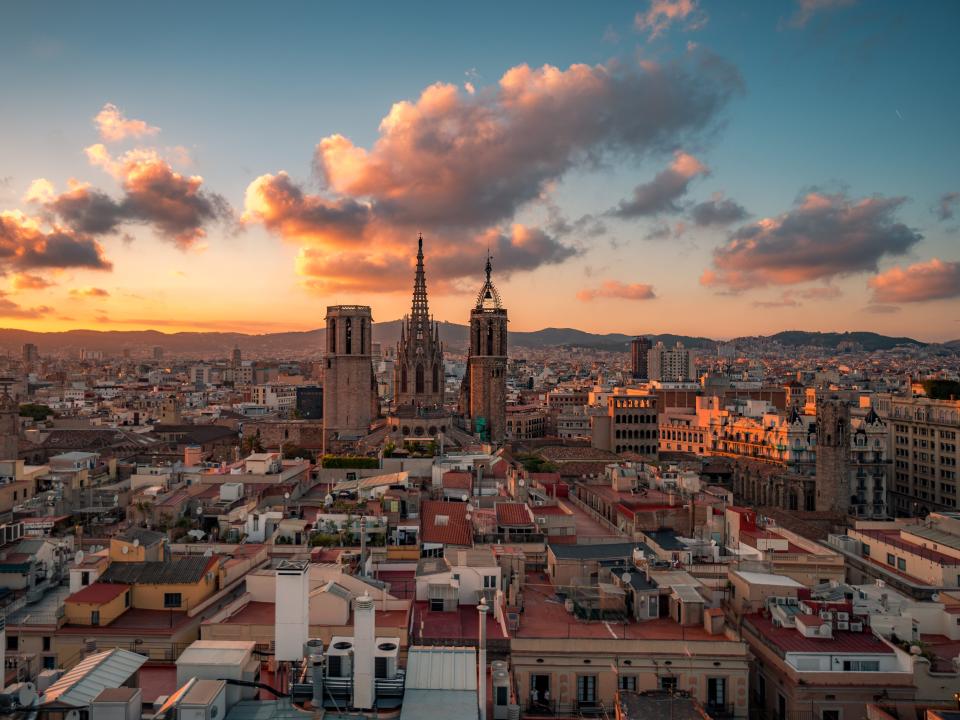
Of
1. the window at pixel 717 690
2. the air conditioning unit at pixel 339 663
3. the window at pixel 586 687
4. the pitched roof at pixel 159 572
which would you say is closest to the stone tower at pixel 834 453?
the window at pixel 717 690

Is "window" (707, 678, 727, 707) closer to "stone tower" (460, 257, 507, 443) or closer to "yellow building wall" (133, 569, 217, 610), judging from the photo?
"yellow building wall" (133, 569, 217, 610)

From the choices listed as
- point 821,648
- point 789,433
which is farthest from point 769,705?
point 789,433

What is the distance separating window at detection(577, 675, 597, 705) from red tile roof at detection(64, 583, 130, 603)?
10177mm

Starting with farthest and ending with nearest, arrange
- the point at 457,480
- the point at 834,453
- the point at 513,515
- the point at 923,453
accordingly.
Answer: the point at 923,453
the point at 834,453
the point at 457,480
the point at 513,515

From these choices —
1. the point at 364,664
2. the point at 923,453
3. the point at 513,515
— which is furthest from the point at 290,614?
the point at 923,453

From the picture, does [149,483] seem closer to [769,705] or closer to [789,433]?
[769,705]

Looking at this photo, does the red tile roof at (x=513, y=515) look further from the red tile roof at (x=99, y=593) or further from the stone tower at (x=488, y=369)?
the stone tower at (x=488, y=369)

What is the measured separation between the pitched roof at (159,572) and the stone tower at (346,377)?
4316cm

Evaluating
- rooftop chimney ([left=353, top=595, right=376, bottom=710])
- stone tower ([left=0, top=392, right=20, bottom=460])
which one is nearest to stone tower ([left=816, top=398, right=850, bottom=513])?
rooftop chimney ([left=353, top=595, right=376, bottom=710])

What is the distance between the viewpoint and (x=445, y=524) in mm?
26547

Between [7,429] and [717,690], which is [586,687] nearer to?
[717,690]

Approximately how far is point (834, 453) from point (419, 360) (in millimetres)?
36264

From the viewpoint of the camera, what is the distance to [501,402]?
70500mm

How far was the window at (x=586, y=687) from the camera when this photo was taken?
57.4 feet
